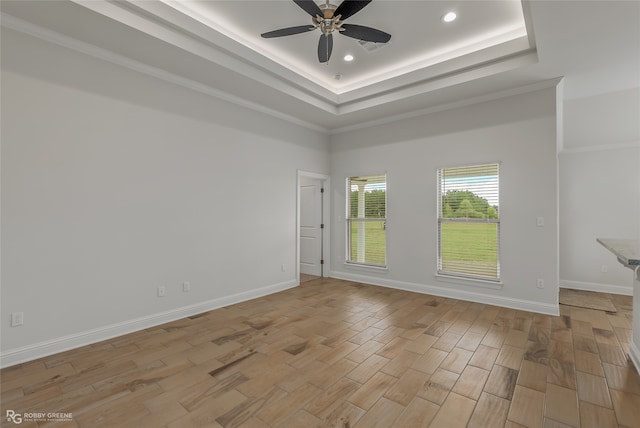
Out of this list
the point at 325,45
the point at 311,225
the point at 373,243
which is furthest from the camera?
the point at 311,225

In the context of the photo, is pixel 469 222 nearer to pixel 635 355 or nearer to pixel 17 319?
pixel 635 355

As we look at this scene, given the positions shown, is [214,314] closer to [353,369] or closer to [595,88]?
[353,369]

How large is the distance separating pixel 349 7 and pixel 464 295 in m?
4.21

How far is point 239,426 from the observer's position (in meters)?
1.86

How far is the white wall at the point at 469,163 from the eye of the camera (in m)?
3.99

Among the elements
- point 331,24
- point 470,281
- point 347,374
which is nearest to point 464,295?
point 470,281

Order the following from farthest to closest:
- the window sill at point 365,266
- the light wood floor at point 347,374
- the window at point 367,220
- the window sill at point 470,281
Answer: the window at point 367,220
the window sill at point 365,266
the window sill at point 470,281
the light wood floor at point 347,374

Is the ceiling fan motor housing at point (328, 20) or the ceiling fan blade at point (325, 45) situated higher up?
the ceiling fan motor housing at point (328, 20)

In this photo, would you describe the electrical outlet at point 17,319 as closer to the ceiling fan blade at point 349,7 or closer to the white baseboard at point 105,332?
the white baseboard at point 105,332

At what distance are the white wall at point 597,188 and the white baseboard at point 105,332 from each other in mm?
5785

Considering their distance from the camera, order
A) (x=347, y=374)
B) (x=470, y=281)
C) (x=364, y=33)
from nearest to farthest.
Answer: (x=347, y=374), (x=364, y=33), (x=470, y=281)

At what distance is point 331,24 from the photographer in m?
2.75

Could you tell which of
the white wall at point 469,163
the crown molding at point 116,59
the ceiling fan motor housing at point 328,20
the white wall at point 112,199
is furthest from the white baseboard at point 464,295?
the ceiling fan motor housing at point 328,20

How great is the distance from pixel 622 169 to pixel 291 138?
5.60 m
